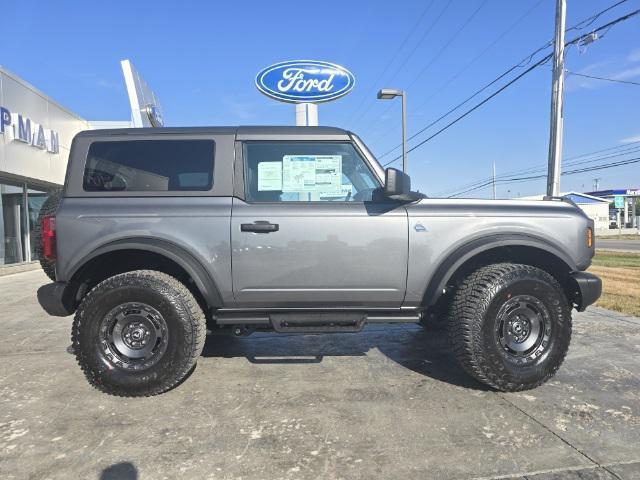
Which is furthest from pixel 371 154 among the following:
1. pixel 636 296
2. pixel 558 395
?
pixel 636 296

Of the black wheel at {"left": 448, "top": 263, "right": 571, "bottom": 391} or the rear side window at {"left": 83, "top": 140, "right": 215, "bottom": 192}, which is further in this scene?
the rear side window at {"left": 83, "top": 140, "right": 215, "bottom": 192}

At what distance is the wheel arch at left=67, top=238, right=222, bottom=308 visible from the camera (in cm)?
338

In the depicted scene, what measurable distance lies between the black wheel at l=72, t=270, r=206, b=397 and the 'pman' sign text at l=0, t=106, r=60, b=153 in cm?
1092

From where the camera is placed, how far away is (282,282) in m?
3.45

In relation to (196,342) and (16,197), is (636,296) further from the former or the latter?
(16,197)

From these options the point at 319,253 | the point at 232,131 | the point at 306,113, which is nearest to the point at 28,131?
the point at 306,113

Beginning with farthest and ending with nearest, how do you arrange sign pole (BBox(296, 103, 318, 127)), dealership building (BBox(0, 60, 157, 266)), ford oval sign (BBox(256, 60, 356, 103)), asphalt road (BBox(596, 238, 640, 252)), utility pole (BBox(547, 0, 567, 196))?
asphalt road (BBox(596, 238, 640, 252))
dealership building (BBox(0, 60, 157, 266))
sign pole (BBox(296, 103, 318, 127))
ford oval sign (BBox(256, 60, 356, 103))
utility pole (BBox(547, 0, 567, 196))

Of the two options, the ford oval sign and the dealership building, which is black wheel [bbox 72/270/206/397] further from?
the dealership building

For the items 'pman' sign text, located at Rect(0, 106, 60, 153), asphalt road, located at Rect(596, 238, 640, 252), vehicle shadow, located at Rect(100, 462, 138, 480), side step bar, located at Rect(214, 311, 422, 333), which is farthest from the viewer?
asphalt road, located at Rect(596, 238, 640, 252)

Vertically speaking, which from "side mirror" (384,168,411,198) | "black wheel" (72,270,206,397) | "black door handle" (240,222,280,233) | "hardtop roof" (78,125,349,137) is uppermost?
"hardtop roof" (78,125,349,137)

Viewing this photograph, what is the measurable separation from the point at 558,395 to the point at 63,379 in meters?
4.05

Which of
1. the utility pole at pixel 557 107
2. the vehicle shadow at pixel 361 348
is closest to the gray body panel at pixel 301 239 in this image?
the vehicle shadow at pixel 361 348

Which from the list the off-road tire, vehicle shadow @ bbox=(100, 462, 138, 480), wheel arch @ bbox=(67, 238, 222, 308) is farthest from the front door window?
vehicle shadow @ bbox=(100, 462, 138, 480)

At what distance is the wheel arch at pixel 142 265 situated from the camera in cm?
338
